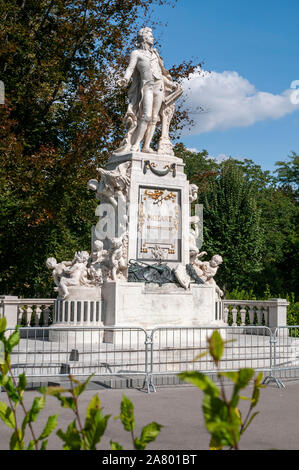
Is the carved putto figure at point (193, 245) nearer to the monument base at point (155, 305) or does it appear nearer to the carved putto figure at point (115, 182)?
the monument base at point (155, 305)

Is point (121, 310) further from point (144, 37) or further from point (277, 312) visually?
point (144, 37)

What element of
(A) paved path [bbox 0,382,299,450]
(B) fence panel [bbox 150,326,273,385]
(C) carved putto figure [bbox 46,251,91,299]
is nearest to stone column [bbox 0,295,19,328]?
(C) carved putto figure [bbox 46,251,91,299]

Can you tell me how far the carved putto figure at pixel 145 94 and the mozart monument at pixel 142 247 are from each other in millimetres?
23

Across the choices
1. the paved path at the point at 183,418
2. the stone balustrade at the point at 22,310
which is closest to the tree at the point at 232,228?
the stone balustrade at the point at 22,310

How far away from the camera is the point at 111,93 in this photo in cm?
2406

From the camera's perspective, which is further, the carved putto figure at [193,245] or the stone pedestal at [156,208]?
the carved putto figure at [193,245]

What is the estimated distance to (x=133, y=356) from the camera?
11359 millimetres

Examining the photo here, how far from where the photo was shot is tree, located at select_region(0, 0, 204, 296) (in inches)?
802

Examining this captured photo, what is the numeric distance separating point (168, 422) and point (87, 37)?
1850 centimetres

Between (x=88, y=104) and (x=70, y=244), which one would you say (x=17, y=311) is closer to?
(x=70, y=244)

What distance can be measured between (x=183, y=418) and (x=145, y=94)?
8.89 metres

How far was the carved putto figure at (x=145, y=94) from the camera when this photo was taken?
14227mm

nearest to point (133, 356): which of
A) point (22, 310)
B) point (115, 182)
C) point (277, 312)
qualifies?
point (115, 182)

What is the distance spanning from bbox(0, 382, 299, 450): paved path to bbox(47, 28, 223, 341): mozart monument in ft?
9.82
